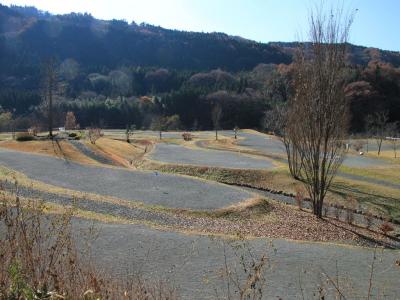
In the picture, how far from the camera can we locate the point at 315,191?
789 inches

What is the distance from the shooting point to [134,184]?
23.9 metres

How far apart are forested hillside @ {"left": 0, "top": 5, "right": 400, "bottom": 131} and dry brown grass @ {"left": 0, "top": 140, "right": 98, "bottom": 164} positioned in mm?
15169

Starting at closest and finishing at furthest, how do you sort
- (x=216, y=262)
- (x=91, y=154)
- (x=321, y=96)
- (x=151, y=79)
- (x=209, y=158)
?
(x=216, y=262) → (x=321, y=96) → (x=91, y=154) → (x=209, y=158) → (x=151, y=79)

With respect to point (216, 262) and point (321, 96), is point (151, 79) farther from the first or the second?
point (216, 262)

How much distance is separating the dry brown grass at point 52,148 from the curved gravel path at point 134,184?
9.35ft

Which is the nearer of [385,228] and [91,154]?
[385,228]

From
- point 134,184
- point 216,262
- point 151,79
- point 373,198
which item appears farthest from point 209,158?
point 151,79

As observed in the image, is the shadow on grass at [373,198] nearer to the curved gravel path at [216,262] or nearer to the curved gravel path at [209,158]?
the curved gravel path at [209,158]

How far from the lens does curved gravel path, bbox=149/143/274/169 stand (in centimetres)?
3266

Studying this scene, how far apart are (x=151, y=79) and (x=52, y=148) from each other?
348ft

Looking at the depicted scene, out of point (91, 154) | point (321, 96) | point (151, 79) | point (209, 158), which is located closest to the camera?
point (321, 96)

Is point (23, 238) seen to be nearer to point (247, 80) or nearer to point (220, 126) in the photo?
point (220, 126)

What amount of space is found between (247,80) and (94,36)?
10092cm

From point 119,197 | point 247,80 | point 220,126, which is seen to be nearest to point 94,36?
point 247,80
